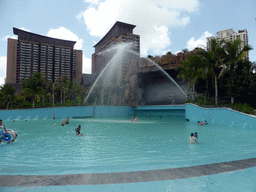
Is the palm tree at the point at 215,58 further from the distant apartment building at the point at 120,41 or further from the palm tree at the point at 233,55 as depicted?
the distant apartment building at the point at 120,41

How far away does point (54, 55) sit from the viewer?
110375mm

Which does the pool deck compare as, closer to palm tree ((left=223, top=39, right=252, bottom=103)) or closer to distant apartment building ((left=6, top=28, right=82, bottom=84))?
palm tree ((left=223, top=39, right=252, bottom=103))

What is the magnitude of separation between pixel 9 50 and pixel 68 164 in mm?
110972

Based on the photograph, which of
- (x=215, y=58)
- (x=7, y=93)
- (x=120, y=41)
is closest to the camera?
(x=215, y=58)

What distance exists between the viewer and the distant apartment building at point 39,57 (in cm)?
9838

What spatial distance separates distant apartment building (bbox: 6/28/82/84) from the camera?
323 feet

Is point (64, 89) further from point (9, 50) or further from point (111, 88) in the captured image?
point (9, 50)

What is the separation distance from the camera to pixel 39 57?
10575cm

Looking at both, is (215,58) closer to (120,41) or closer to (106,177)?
(106,177)

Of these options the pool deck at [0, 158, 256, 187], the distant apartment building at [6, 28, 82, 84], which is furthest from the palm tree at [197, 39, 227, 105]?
the distant apartment building at [6, 28, 82, 84]

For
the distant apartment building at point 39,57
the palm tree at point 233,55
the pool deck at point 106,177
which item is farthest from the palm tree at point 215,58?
the distant apartment building at point 39,57

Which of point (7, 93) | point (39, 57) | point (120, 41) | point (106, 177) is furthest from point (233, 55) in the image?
point (39, 57)

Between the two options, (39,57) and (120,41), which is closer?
(120,41)

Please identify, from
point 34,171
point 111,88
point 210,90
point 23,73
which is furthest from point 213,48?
point 23,73
